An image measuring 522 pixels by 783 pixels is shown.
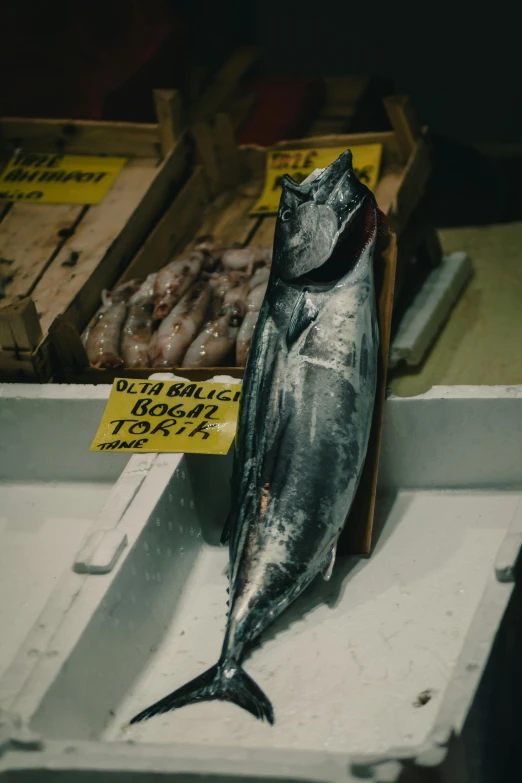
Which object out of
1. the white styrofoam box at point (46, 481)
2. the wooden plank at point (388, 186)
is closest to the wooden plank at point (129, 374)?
the white styrofoam box at point (46, 481)

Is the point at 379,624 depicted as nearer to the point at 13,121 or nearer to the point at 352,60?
the point at 13,121

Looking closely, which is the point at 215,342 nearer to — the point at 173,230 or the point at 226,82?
the point at 173,230

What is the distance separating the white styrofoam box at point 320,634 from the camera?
161 cm

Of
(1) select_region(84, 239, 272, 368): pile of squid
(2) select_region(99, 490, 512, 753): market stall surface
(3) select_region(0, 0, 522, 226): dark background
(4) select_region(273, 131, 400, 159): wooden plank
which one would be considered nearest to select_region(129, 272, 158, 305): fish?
(1) select_region(84, 239, 272, 368): pile of squid

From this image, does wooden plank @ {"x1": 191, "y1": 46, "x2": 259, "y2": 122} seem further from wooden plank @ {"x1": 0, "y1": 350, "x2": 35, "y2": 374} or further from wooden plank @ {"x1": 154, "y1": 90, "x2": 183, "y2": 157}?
wooden plank @ {"x1": 0, "y1": 350, "x2": 35, "y2": 374}

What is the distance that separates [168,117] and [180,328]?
49.2 inches

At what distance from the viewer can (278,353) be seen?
89.5 inches

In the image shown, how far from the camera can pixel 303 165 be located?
153 inches

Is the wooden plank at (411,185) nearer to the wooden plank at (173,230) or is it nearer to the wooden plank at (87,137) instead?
the wooden plank at (173,230)

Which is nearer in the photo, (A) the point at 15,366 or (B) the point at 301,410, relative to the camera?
(B) the point at 301,410

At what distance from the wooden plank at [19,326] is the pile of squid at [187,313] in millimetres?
287

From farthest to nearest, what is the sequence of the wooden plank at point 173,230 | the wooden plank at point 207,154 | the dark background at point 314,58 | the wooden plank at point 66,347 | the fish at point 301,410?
the dark background at point 314,58 → the wooden plank at point 207,154 → the wooden plank at point 173,230 → the wooden plank at point 66,347 → the fish at point 301,410

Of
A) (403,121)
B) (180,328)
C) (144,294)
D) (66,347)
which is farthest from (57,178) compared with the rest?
(403,121)

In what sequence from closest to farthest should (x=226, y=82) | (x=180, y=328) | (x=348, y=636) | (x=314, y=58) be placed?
(x=348, y=636), (x=180, y=328), (x=226, y=82), (x=314, y=58)
